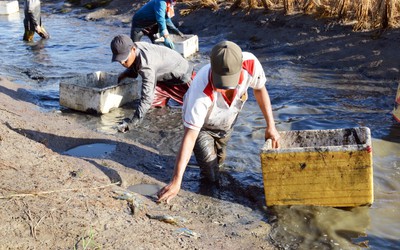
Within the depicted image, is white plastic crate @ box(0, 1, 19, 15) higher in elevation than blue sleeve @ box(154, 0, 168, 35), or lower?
lower

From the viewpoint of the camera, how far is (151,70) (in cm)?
638

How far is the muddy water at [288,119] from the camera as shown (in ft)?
15.0

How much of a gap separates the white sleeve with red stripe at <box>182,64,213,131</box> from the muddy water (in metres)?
1.17

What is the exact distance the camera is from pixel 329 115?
7.36m

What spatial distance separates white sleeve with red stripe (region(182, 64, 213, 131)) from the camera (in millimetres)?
4184

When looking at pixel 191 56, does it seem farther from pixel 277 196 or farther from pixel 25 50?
pixel 277 196

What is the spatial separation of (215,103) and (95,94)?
306 centimetres

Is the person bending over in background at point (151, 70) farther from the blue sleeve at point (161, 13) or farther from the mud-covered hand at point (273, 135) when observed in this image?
the mud-covered hand at point (273, 135)

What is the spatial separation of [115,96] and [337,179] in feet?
12.6

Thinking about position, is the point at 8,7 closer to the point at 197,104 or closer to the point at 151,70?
the point at 151,70

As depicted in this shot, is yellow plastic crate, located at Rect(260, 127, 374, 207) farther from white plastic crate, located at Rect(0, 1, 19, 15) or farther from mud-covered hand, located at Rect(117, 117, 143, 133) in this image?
white plastic crate, located at Rect(0, 1, 19, 15)

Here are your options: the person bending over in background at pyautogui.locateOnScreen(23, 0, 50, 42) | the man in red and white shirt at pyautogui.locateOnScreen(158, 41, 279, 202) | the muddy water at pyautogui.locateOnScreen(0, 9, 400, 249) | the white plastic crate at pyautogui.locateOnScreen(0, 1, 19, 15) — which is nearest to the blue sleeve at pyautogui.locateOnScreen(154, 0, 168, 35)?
the muddy water at pyautogui.locateOnScreen(0, 9, 400, 249)

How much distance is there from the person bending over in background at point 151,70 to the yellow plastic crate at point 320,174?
206 cm

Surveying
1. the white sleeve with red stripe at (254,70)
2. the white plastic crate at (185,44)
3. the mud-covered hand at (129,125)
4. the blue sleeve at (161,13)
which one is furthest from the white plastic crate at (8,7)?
the white sleeve with red stripe at (254,70)
